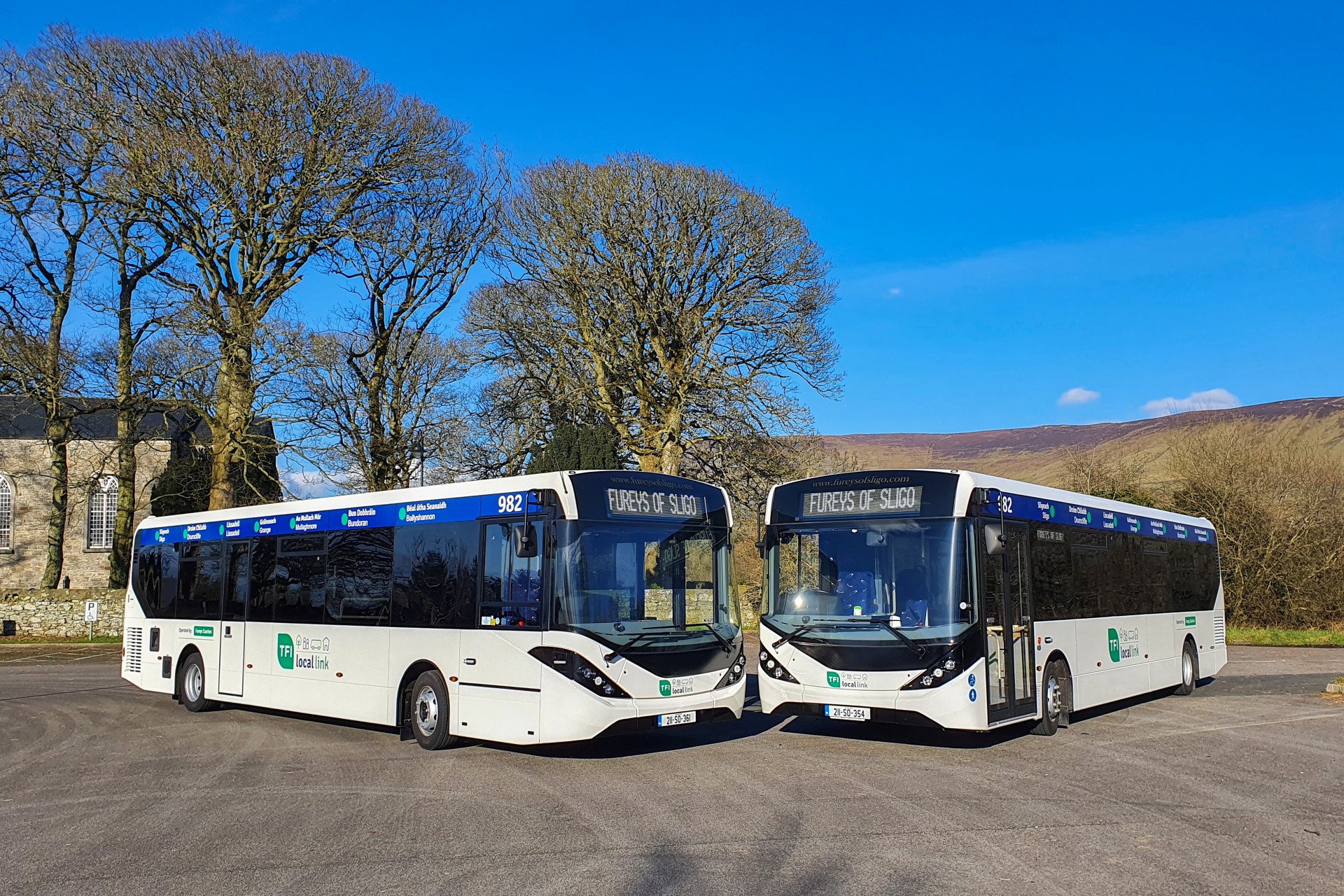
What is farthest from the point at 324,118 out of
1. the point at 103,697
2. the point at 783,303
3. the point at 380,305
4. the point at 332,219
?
the point at 103,697

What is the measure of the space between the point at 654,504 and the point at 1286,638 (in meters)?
24.5

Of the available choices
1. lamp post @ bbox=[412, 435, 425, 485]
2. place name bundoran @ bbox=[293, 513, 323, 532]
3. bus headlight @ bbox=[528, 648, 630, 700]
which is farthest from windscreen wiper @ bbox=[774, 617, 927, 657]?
lamp post @ bbox=[412, 435, 425, 485]

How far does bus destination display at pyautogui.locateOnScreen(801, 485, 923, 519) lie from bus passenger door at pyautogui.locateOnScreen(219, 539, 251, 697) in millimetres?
7607

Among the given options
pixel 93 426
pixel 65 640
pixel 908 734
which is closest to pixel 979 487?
pixel 908 734

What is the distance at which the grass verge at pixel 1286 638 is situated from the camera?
2765 centimetres

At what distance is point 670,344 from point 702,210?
397 centimetres

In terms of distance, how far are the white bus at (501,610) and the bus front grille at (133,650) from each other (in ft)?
10.6

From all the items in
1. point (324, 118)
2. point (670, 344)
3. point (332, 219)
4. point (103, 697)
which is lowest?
point (103, 697)

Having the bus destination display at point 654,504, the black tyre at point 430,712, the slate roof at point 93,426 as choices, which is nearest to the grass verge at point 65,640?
the slate roof at point 93,426

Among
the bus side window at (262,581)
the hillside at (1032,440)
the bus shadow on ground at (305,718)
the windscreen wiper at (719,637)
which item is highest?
the hillside at (1032,440)

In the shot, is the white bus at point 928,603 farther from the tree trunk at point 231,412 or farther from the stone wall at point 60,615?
the stone wall at point 60,615

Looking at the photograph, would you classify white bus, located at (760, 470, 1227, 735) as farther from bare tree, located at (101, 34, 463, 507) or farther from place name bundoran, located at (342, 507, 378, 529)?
bare tree, located at (101, 34, 463, 507)

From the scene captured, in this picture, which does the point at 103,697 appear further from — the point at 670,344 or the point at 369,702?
the point at 670,344

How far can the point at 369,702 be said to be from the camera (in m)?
11.9
